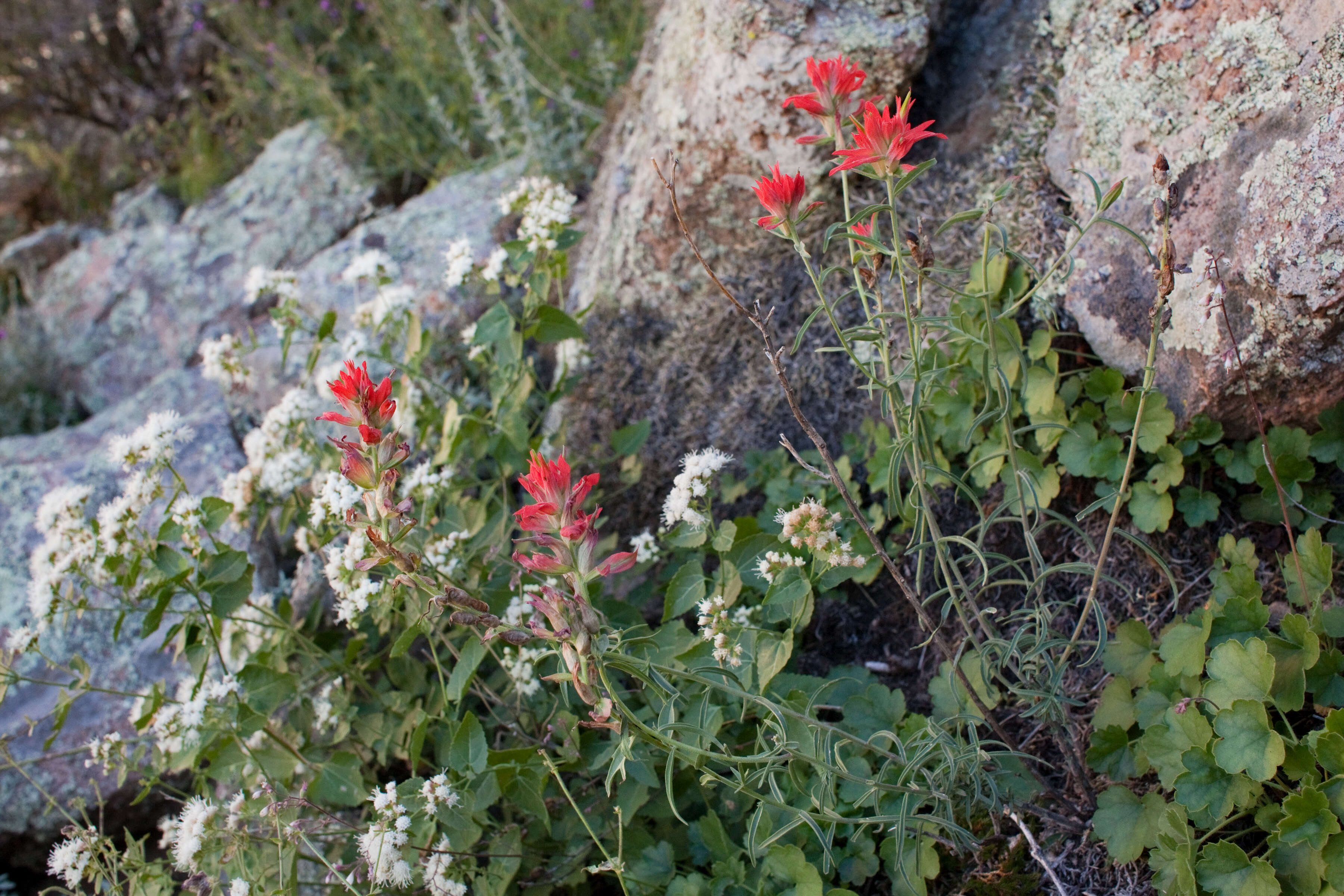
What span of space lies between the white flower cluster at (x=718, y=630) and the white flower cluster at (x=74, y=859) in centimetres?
128

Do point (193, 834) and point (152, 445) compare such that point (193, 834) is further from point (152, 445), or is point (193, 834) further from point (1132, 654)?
point (1132, 654)

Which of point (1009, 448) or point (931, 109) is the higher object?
point (931, 109)

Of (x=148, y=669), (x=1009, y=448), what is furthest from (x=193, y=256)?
(x=1009, y=448)

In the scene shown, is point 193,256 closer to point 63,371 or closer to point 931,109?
point 63,371

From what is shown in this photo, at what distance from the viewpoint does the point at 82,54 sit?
6105mm

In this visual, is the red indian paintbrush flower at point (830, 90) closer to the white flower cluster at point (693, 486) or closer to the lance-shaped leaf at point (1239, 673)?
the white flower cluster at point (693, 486)

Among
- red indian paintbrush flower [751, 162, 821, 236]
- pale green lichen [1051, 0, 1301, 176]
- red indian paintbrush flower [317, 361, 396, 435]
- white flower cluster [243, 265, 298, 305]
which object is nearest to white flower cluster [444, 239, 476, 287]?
white flower cluster [243, 265, 298, 305]

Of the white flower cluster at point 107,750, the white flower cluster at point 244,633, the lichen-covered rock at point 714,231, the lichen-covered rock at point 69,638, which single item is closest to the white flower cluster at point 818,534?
the lichen-covered rock at point 714,231

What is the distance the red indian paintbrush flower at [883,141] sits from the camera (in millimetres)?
1363

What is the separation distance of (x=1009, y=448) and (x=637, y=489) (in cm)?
137

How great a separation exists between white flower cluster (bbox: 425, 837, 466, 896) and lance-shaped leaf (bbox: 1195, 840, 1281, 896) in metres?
1.26

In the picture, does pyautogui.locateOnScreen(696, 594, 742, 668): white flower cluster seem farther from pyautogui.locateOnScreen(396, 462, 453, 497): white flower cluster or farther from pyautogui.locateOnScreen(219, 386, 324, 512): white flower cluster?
pyautogui.locateOnScreen(219, 386, 324, 512): white flower cluster

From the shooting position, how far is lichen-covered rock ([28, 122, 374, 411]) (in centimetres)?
425

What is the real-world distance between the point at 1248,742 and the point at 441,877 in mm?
1417
